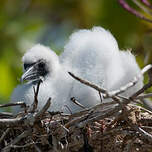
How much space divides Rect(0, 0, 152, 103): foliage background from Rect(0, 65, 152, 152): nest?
3.71ft

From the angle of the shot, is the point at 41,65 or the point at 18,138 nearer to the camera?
the point at 18,138

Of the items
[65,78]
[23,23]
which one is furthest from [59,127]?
[23,23]

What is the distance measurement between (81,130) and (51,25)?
8.94 ft

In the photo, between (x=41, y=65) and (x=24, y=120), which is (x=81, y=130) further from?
(x=41, y=65)

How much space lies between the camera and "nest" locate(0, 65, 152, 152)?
3953mm

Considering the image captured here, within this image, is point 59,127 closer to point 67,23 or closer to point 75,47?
point 75,47

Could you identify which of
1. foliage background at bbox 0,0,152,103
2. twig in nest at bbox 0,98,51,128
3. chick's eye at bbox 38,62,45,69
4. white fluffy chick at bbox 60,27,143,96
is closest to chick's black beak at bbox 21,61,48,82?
chick's eye at bbox 38,62,45,69

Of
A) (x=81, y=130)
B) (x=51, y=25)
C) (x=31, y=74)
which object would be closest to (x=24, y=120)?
(x=81, y=130)

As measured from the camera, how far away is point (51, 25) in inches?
259

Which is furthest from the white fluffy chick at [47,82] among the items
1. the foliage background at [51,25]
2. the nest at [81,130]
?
the foliage background at [51,25]

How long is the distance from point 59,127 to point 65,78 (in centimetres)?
64

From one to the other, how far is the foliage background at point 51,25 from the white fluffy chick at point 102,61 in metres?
0.51

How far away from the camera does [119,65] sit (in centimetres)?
457

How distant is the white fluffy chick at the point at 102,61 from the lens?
4461mm
